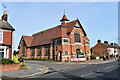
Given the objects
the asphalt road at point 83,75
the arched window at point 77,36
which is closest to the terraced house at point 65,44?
the arched window at point 77,36

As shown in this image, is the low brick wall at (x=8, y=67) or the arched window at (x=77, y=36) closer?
the low brick wall at (x=8, y=67)

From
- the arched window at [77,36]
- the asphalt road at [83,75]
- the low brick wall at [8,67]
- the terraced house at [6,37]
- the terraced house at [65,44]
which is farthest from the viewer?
the arched window at [77,36]

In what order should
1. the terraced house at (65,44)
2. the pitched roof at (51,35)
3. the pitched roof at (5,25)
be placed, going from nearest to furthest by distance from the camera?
the pitched roof at (5,25), the terraced house at (65,44), the pitched roof at (51,35)

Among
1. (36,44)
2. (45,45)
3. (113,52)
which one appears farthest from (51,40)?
(113,52)

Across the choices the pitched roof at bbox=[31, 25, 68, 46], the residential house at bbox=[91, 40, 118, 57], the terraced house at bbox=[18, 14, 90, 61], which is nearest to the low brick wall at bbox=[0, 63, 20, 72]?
the terraced house at bbox=[18, 14, 90, 61]

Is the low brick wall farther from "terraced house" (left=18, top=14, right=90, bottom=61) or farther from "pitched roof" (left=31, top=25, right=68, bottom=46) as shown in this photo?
"pitched roof" (left=31, top=25, right=68, bottom=46)

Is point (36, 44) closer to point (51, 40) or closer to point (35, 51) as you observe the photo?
point (35, 51)

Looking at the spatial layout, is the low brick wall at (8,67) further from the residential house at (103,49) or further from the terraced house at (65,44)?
the residential house at (103,49)

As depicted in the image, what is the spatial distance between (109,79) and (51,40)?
32.7 meters

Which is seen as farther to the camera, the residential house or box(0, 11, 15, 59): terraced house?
the residential house

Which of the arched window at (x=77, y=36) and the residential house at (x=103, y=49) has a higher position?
the arched window at (x=77, y=36)

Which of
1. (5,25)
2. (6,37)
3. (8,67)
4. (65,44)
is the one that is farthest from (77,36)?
(8,67)

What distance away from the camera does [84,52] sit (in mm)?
44719

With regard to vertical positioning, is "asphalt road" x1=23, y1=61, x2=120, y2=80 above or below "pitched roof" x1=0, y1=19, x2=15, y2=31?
below
